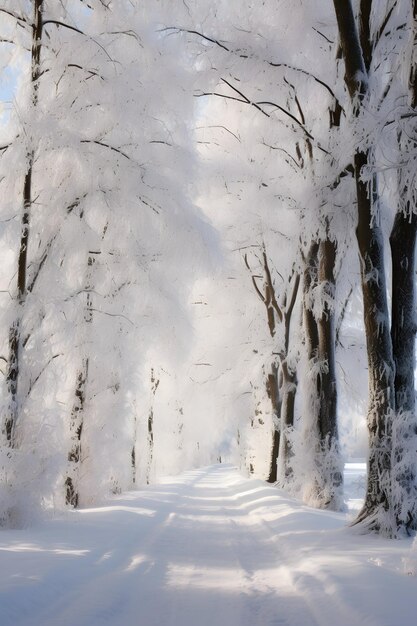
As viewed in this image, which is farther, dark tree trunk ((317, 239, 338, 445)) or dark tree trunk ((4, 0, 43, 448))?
dark tree trunk ((317, 239, 338, 445))

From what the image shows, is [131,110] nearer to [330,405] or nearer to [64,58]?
[64,58]

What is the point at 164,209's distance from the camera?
10.8 meters

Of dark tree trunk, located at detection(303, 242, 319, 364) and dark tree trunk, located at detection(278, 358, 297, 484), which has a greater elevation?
dark tree trunk, located at detection(303, 242, 319, 364)

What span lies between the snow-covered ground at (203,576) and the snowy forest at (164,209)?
1109 mm

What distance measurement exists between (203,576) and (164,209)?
672cm

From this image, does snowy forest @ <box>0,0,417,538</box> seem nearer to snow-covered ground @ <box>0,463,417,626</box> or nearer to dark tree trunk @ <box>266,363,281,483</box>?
snow-covered ground @ <box>0,463,417,626</box>

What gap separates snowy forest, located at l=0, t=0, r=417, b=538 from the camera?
7.88 m

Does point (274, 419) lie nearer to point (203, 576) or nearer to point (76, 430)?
point (76, 430)

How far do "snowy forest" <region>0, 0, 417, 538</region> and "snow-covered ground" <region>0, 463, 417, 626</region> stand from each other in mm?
1109

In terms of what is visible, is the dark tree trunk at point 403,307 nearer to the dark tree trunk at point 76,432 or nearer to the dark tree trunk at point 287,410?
the dark tree trunk at point 76,432

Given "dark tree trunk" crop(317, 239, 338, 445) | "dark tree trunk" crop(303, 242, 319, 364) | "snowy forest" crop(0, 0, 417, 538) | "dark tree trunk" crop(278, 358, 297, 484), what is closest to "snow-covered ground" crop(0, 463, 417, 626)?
"snowy forest" crop(0, 0, 417, 538)

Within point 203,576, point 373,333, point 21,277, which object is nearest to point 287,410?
point 373,333

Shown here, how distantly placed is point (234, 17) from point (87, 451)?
31.6ft

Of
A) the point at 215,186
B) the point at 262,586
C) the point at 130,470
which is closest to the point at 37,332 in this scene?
the point at 262,586
